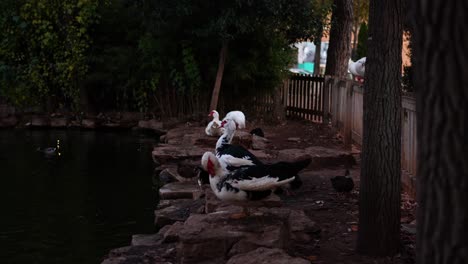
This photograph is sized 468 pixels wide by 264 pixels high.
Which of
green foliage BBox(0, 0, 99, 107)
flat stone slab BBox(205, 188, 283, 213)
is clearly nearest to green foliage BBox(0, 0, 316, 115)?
green foliage BBox(0, 0, 99, 107)

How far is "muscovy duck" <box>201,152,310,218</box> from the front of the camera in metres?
6.14

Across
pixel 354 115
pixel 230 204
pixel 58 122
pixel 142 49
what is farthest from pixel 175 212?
pixel 58 122

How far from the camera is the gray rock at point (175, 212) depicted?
8.16 metres

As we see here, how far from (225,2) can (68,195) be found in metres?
6.04

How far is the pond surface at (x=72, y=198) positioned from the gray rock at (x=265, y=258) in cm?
274

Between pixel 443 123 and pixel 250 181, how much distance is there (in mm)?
3691

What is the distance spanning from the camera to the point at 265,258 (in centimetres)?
502

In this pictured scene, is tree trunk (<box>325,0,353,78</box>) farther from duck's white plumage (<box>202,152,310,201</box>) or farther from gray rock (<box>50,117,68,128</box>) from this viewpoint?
duck's white plumage (<box>202,152,310,201</box>)

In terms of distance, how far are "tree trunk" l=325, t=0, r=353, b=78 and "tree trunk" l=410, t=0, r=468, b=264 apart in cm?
1453

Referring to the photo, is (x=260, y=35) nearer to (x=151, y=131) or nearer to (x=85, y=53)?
(x=151, y=131)

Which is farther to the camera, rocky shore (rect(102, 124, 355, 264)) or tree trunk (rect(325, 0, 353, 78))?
tree trunk (rect(325, 0, 353, 78))

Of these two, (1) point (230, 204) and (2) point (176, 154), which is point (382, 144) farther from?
(2) point (176, 154)

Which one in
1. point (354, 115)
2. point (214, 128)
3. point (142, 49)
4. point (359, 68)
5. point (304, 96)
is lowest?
point (214, 128)

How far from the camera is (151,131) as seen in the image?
17.7m
